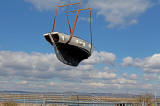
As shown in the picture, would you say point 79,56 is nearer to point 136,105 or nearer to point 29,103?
point 136,105

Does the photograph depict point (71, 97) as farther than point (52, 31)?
Yes

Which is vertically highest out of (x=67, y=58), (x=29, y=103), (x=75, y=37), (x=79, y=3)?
(x=79, y=3)

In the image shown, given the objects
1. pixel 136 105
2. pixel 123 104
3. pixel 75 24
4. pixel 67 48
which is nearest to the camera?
pixel 75 24

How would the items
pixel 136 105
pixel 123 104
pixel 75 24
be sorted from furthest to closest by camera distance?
pixel 136 105 < pixel 123 104 < pixel 75 24

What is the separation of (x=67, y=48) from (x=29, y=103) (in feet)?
40.2

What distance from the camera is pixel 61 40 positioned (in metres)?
14.9

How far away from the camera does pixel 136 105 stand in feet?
68.2

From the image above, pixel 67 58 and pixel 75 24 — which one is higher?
pixel 75 24

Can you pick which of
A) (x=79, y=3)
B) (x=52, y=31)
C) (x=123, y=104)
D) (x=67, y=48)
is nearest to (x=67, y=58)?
(x=67, y=48)

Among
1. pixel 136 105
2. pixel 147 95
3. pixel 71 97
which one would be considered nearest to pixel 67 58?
pixel 136 105

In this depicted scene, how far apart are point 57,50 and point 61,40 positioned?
2.50 ft

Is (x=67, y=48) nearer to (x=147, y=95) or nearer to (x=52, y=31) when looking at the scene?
(x=52, y=31)

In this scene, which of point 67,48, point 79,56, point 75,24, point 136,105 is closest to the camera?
point 75,24

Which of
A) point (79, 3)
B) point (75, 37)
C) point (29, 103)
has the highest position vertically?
point (79, 3)
